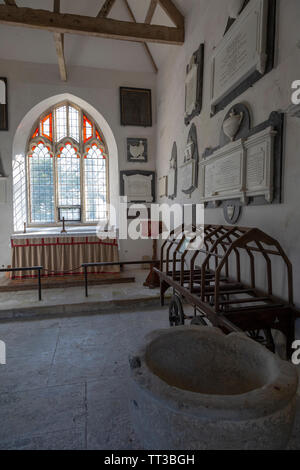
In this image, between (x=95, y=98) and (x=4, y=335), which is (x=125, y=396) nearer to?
(x=4, y=335)

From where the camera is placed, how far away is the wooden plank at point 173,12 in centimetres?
489

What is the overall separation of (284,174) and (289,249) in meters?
0.65

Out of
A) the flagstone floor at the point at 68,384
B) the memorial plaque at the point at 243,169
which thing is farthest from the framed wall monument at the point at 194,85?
the flagstone floor at the point at 68,384

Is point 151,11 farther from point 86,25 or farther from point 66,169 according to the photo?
point 66,169

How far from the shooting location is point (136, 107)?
268 inches

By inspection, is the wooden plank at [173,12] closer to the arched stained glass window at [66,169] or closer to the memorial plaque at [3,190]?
the arched stained glass window at [66,169]

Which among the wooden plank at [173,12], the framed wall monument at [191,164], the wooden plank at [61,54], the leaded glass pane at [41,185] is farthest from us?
the leaded glass pane at [41,185]

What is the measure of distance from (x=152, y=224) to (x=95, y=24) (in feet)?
13.0

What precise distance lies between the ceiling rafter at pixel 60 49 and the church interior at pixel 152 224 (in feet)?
0.12

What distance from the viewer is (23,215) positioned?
270 inches

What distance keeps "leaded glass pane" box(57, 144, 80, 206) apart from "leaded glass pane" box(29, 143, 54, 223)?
222 mm

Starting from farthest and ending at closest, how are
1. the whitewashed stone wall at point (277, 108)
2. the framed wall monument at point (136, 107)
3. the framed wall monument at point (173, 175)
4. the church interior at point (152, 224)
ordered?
the framed wall monument at point (136, 107) → the framed wall monument at point (173, 175) → the whitewashed stone wall at point (277, 108) → the church interior at point (152, 224)

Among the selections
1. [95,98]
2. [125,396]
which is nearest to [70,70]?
[95,98]

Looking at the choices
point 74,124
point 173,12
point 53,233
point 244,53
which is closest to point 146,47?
point 173,12
